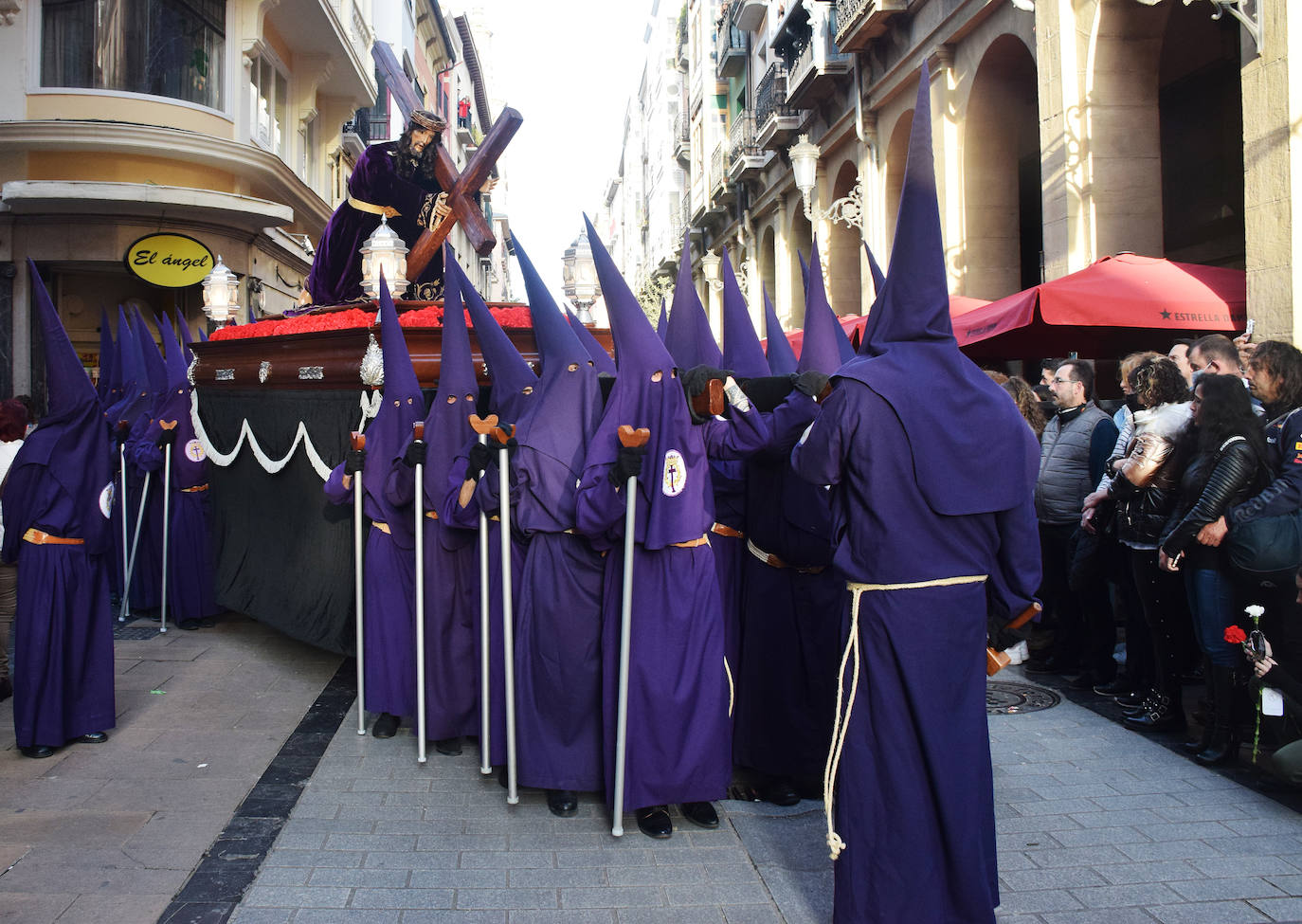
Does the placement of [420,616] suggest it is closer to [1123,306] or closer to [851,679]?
[851,679]

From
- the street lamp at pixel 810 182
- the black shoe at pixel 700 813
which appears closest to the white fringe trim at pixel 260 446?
the black shoe at pixel 700 813

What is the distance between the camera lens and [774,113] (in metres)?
22.4

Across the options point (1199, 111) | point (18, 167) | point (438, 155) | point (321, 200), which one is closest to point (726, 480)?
point (438, 155)

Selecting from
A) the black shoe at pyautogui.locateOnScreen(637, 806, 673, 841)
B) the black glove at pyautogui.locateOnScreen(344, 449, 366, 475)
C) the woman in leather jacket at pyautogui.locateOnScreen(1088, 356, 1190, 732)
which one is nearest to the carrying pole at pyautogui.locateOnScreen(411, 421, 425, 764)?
the black glove at pyautogui.locateOnScreen(344, 449, 366, 475)

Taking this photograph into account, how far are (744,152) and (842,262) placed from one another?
6.50m

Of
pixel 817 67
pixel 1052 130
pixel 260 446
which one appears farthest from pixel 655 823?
pixel 817 67

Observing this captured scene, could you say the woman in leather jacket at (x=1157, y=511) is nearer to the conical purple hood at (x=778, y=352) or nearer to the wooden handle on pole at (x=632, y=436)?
the conical purple hood at (x=778, y=352)

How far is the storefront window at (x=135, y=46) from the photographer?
1476 centimetres

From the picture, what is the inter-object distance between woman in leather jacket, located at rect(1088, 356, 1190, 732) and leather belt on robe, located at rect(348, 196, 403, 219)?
5765 millimetres

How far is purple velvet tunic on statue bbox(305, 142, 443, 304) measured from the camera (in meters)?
8.23

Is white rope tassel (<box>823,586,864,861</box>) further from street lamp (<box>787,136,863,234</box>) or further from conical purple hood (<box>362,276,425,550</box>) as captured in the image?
street lamp (<box>787,136,863,234</box>)

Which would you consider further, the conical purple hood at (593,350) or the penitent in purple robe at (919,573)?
the conical purple hood at (593,350)

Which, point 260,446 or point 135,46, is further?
point 135,46

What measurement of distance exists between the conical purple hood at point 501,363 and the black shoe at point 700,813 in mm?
2152
